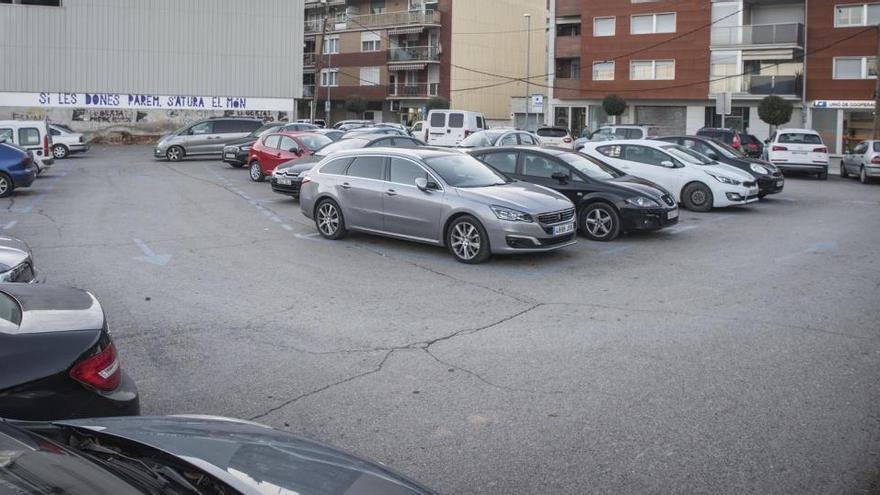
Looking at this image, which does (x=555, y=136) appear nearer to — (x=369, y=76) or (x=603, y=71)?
(x=603, y=71)

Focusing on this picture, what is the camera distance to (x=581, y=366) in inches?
266

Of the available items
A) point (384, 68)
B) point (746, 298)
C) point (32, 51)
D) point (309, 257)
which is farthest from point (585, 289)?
point (384, 68)

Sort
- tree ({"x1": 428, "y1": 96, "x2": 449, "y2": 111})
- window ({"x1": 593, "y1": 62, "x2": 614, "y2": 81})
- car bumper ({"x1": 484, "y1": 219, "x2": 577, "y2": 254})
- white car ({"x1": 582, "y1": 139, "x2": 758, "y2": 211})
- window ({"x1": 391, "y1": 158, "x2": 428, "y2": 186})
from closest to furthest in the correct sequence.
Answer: car bumper ({"x1": 484, "y1": 219, "x2": 577, "y2": 254})
window ({"x1": 391, "y1": 158, "x2": 428, "y2": 186})
white car ({"x1": 582, "y1": 139, "x2": 758, "y2": 211})
window ({"x1": 593, "y1": 62, "x2": 614, "y2": 81})
tree ({"x1": 428, "y1": 96, "x2": 449, "y2": 111})

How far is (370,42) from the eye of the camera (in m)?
69.0

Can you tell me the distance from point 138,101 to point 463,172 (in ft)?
125

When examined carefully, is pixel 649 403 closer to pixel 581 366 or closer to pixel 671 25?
pixel 581 366

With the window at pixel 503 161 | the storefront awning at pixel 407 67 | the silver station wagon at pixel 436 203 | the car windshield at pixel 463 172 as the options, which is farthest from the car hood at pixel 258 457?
the storefront awning at pixel 407 67

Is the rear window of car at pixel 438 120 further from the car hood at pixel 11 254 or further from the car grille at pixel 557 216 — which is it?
the car hood at pixel 11 254

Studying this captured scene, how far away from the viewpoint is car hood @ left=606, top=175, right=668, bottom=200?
45.9ft

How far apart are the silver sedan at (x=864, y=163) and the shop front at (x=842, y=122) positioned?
722 inches

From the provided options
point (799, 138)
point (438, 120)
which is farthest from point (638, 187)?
point (438, 120)

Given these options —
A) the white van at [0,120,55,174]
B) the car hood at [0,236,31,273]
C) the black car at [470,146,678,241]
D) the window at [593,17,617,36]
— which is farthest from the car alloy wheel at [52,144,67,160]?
the window at [593,17,617,36]

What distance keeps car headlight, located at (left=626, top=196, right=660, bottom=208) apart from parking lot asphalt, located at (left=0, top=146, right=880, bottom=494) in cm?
66

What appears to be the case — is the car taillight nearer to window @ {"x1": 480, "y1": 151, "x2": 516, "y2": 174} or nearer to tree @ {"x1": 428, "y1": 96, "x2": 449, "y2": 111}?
window @ {"x1": 480, "y1": 151, "x2": 516, "y2": 174}
